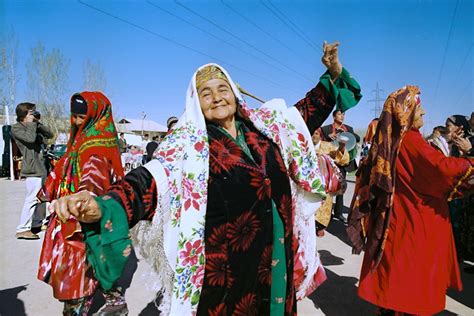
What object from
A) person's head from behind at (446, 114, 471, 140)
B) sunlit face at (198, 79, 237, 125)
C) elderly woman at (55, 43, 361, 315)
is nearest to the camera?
elderly woman at (55, 43, 361, 315)

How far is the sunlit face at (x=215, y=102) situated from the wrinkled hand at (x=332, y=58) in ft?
1.86

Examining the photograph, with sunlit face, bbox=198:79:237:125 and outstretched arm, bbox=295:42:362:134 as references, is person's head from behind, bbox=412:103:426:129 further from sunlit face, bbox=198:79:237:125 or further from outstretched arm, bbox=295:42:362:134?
sunlit face, bbox=198:79:237:125

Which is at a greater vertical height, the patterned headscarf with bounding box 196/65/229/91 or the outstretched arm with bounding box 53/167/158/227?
the patterned headscarf with bounding box 196/65/229/91

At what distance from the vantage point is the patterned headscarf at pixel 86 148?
2719mm

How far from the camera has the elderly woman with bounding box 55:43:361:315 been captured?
5.34 feet

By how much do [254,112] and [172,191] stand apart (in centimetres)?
70

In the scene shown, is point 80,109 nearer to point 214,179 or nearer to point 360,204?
point 214,179

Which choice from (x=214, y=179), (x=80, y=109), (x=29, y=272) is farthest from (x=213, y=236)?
(x=29, y=272)

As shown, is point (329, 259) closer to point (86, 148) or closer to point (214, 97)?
point (86, 148)

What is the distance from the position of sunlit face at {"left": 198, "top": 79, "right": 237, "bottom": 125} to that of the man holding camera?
17.0 feet

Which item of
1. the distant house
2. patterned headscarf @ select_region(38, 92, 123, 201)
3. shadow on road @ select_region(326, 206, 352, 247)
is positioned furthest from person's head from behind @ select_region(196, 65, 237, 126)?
the distant house

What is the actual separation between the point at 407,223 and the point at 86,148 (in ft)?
8.16

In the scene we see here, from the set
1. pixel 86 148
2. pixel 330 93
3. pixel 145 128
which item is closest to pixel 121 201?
pixel 330 93

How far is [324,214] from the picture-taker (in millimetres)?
5355
